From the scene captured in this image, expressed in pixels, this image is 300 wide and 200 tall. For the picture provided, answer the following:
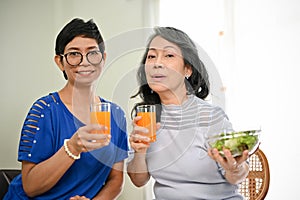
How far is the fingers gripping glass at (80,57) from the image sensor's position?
1.53 meters

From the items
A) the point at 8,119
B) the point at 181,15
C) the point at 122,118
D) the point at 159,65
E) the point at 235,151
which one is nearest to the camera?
the point at 235,151

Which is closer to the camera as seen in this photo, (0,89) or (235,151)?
(235,151)

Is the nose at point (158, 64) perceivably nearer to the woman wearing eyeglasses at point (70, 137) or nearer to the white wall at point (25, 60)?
the woman wearing eyeglasses at point (70, 137)

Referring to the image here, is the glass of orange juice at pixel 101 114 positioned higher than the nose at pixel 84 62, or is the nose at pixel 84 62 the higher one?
the nose at pixel 84 62

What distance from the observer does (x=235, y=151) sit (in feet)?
4.34

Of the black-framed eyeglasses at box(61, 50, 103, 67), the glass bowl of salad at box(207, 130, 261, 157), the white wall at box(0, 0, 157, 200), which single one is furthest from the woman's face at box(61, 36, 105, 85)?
the white wall at box(0, 0, 157, 200)

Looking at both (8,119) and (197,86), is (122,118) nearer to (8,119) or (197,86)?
(197,86)

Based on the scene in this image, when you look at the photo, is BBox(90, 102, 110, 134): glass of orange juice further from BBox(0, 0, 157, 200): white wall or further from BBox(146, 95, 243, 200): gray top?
BBox(0, 0, 157, 200): white wall

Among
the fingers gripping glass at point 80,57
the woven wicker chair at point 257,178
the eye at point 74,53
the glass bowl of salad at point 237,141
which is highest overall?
the eye at point 74,53

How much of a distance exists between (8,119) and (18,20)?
2.08ft

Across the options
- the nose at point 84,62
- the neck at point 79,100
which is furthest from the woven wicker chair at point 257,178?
the nose at point 84,62

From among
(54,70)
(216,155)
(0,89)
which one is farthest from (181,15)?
(216,155)

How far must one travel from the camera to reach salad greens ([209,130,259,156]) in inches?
51.8

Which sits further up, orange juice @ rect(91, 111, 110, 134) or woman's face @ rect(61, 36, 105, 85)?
woman's face @ rect(61, 36, 105, 85)
